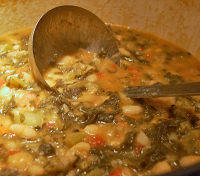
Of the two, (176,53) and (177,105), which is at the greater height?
(176,53)

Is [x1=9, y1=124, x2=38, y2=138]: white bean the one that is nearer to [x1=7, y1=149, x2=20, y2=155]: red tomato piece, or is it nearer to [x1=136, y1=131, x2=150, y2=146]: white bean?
[x1=7, y1=149, x2=20, y2=155]: red tomato piece

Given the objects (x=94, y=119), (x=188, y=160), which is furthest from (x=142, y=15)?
(x=188, y=160)

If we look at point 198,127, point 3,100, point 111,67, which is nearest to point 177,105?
point 198,127

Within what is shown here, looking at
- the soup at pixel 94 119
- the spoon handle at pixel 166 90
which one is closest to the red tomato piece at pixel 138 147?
the soup at pixel 94 119

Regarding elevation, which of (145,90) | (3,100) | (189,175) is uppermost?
(189,175)

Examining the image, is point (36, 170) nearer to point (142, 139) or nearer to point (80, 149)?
point (80, 149)

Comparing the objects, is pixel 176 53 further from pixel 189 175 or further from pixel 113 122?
pixel 189 175

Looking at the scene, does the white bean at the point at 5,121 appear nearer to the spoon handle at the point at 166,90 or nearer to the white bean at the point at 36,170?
the white bean at the point at 36,170
